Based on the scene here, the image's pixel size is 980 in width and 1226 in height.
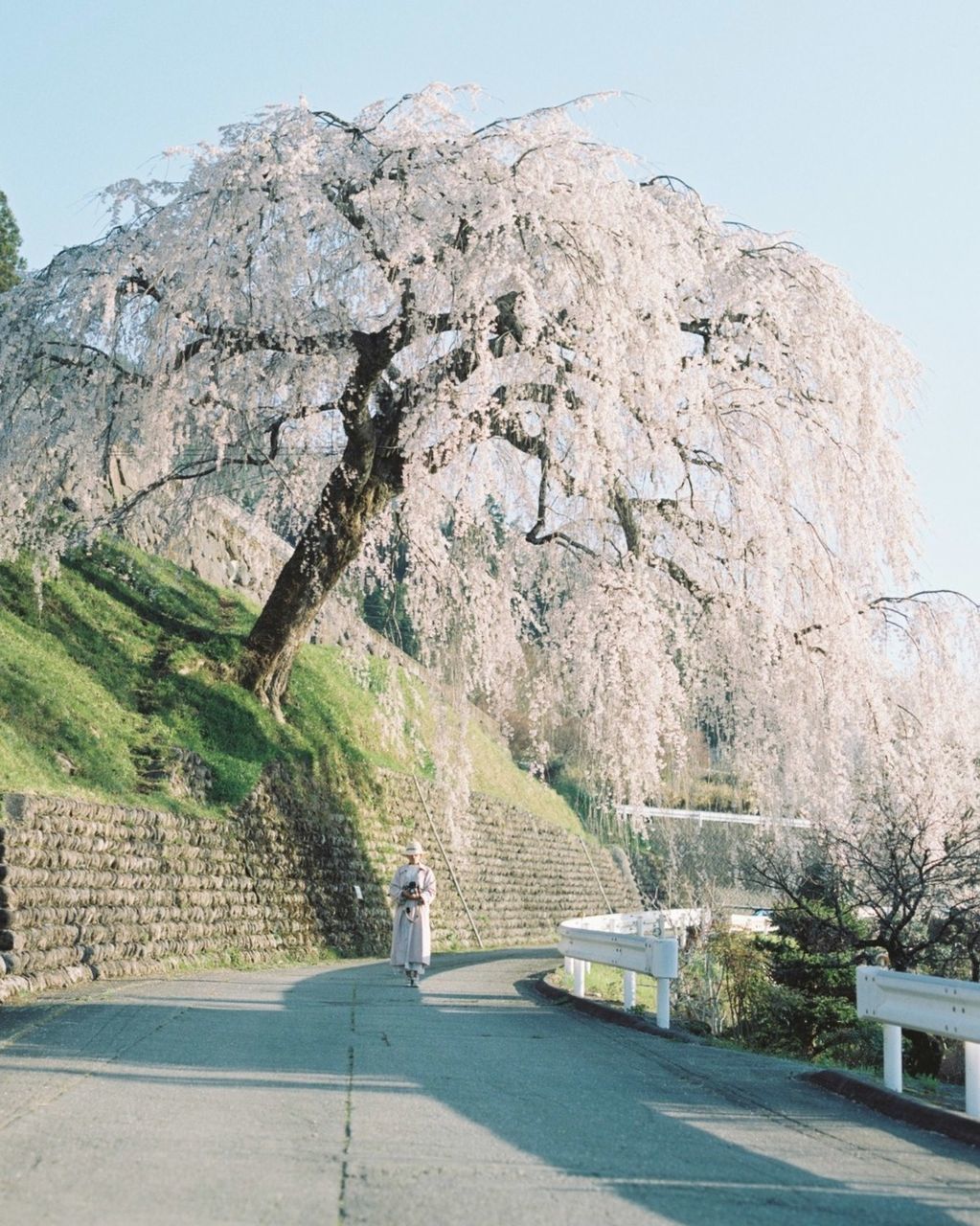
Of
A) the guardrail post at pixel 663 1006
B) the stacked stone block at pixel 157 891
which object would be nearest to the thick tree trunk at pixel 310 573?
the stacked stone block at pixel 157 891

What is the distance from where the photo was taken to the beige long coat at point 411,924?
613 inches

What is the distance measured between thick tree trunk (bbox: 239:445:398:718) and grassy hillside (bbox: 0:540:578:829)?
30.5 inches

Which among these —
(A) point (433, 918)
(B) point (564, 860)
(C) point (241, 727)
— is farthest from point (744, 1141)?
(B) point (564, 860)

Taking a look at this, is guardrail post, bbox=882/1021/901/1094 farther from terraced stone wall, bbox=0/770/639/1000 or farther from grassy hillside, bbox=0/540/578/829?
grassy hillside, bbox=0/540/578/829

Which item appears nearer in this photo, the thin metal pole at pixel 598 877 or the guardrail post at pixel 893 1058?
the guardrail post at pixel 893 1058

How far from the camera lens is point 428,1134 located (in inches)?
222

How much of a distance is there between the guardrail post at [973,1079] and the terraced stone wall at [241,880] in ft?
28.0

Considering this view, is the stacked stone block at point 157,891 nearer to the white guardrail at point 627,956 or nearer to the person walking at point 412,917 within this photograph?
the person walking at point 412,917

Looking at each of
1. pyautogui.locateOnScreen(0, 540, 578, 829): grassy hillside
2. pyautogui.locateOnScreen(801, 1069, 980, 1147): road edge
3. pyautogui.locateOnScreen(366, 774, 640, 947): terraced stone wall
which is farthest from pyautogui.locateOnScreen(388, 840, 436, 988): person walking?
pyautogui.locateOnScreen(801, 1069, 980, 1147): road edge

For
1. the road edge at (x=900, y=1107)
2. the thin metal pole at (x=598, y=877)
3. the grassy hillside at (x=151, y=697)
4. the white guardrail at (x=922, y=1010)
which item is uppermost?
the grassy hillside at (x=151, y=697)

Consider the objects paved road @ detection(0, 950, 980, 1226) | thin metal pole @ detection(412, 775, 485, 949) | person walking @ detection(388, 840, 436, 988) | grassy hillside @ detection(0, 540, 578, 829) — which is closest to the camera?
paved road @ detection(0, 950, 980, 1226)

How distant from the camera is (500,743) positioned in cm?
4106

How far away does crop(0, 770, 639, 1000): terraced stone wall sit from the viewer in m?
14.3

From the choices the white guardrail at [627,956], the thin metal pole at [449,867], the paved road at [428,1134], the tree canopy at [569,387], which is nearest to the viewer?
the paved road at [428,1134]
